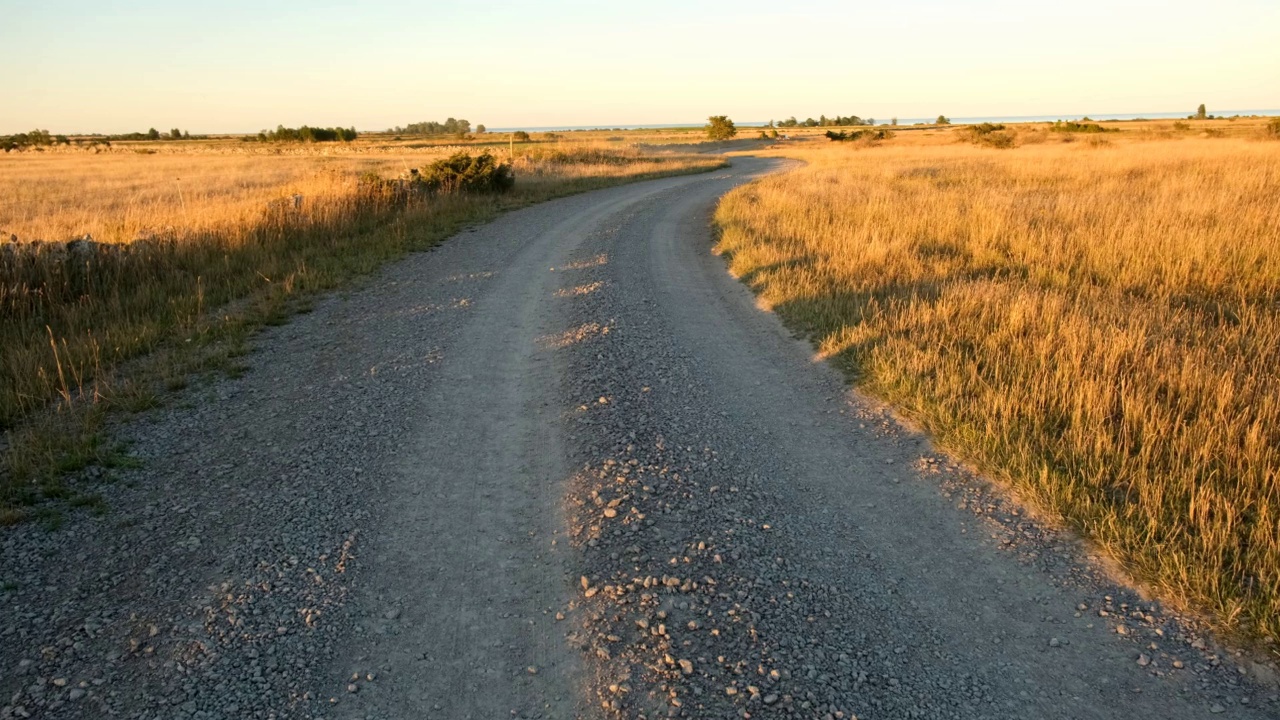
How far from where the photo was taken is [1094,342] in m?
6.61

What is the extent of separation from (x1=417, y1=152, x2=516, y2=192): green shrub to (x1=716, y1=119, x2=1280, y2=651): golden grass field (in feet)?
30.1

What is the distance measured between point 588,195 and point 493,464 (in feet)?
65.2

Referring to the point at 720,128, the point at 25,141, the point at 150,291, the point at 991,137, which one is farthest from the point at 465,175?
the point at 25,141

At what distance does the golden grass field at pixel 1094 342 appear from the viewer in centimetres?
399

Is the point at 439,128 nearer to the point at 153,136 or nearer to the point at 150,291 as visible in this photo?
the point at 153,136

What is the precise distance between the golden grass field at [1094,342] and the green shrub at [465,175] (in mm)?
9172

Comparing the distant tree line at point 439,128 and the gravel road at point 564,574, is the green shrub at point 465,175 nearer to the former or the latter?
the gravel road at point 564,574

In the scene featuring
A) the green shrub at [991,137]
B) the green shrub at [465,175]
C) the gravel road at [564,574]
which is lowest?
the gravel road at [564,574]

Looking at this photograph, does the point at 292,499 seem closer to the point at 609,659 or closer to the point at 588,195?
the point at 609,659

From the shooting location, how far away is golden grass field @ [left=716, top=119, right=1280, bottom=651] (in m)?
3.99

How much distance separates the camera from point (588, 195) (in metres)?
23.8

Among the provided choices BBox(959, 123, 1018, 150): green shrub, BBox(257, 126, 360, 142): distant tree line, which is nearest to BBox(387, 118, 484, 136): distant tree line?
BBox(257, 126, 360, 142): distant tree line

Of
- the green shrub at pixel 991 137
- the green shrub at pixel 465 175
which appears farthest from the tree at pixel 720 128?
the green shrub at pixel 465 175

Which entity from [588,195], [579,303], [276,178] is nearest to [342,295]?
[579,303]
